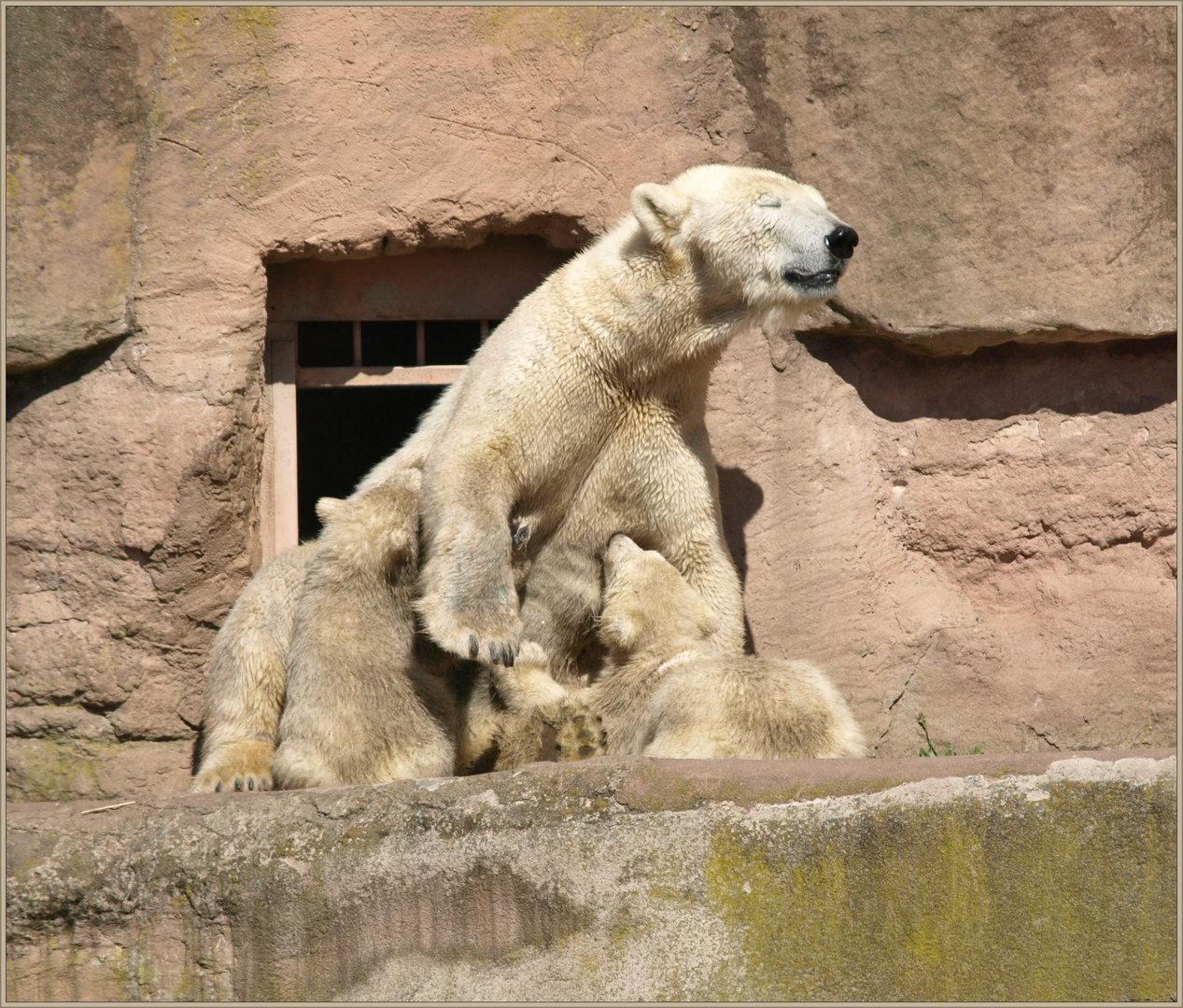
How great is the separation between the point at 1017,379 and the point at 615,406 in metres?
1.93

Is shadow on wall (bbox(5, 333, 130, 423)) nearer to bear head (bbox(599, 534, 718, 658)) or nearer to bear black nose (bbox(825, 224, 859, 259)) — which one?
bear head (bbox(599, 534, 718, 658))

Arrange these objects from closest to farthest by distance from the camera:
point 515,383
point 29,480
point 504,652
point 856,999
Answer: point 856,999
point 504,652
point 515,383
point 29,480

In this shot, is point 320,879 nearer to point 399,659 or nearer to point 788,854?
point 399,659

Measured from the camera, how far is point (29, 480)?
4.91 m

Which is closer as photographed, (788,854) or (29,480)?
(788,854)

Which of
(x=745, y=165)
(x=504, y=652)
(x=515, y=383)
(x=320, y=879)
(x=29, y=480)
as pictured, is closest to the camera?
(x=320, y=879)

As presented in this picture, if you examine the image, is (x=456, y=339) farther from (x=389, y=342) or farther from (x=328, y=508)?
(x=328, y=508)

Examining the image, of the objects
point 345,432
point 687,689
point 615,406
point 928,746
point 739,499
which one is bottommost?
point 928,746

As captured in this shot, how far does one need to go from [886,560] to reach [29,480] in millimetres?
3462

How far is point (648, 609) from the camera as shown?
Answer: 4.31 metres

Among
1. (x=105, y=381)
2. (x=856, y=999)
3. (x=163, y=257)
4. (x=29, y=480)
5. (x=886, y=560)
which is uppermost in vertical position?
(x=163, y=257)

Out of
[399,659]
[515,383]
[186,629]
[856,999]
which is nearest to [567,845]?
[856,999]

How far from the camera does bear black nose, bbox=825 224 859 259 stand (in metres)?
4.32

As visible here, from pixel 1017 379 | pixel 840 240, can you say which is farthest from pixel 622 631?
pixel 1017 379
